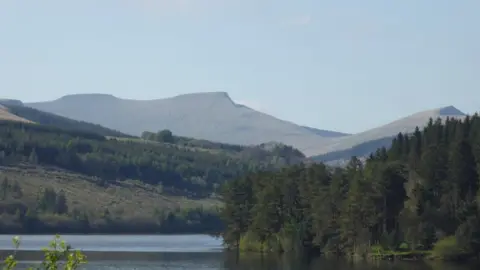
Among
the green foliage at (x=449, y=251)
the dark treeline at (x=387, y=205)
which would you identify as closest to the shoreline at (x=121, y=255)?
the dark treeline at (x=387, y=205)

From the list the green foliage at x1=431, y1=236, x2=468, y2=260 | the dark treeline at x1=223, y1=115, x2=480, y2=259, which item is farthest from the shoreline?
the green foliage at x1=431, y1=236, x2=468, y2=260

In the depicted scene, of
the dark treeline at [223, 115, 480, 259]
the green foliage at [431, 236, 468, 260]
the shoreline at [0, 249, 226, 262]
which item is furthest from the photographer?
the shoreline at [0, 249, 226, 262]

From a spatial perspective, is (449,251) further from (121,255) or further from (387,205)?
(121,255)

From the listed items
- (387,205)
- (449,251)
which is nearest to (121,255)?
(387,205)

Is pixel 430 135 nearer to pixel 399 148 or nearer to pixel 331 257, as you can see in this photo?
pixel 399 148

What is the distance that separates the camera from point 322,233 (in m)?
122

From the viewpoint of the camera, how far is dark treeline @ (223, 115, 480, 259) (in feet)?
358

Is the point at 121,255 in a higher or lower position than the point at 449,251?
lower

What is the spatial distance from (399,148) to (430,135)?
502 centimetres

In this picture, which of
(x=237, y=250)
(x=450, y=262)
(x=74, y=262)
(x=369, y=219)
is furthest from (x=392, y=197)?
(x=74, y=262)

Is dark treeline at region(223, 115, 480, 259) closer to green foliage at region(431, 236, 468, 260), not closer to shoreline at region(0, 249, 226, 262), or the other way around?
green foliage at region(431, 236, 468, 260)

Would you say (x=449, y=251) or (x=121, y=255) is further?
(x=121, y=255)

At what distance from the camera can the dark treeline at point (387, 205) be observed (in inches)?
4301

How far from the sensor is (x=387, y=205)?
11644 centimetres
